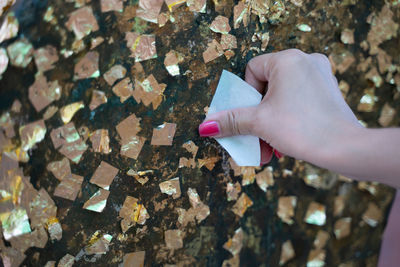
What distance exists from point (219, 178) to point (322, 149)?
198 mm

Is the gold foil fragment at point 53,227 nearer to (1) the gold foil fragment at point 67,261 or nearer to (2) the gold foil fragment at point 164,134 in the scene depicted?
(1) the gold foil fragment at point 67,261

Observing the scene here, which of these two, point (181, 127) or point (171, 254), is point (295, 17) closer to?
point (181, 127)

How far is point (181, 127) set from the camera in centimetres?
58

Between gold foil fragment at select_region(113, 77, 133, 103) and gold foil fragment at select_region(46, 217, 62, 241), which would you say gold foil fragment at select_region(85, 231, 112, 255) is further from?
gold foil fragment at select_region(113, 77, 133, 103)

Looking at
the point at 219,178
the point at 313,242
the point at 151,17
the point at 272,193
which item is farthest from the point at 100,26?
the point at 313,242

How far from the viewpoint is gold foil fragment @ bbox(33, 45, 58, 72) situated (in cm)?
50

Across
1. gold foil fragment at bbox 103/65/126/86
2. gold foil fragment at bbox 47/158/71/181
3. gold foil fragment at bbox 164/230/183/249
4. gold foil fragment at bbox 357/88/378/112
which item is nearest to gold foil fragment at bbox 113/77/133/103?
gold foil fragment at bbox 103/65/126/86

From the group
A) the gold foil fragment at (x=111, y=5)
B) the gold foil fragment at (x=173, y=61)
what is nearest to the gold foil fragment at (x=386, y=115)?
the gold foil fragment at (x=173, y=61)

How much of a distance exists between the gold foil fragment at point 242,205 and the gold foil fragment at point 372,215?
0.30 metres

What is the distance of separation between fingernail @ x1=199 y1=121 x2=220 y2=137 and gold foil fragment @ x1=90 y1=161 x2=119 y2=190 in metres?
0.14

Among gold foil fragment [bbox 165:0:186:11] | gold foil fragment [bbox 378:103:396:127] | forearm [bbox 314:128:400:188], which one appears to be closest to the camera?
forearm [bbox 314:128:400:188]

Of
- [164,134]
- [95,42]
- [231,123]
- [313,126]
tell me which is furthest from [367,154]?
[95,42]

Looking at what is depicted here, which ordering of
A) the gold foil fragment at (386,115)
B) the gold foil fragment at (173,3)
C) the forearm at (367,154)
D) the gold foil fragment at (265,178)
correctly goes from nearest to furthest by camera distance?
1. the forearm at (367,154)
2. the gold foil fragment at (173,3)
3. the gold foil fragment at (265,178)
4. the gold foil fragment at (386,115)

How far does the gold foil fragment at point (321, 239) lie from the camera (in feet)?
2.49
